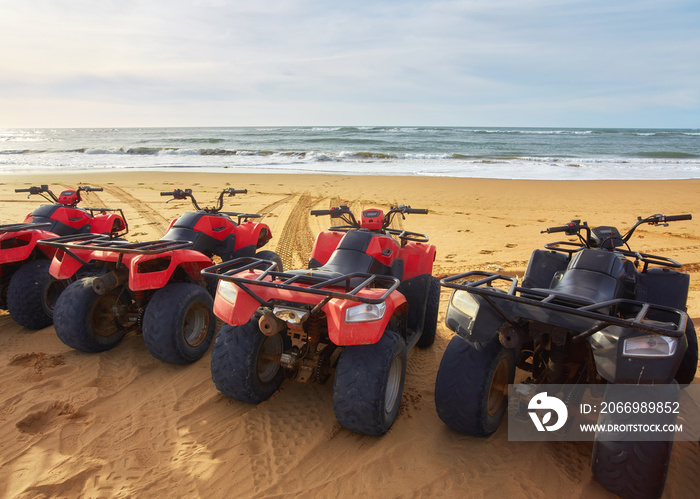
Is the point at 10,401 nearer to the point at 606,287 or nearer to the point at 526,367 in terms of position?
the point at 526,367

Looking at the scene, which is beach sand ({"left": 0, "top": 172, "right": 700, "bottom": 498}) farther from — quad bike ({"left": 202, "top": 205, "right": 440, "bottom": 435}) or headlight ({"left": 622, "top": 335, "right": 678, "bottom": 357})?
headlight ({"left": 622, "top": 335, "right": 678, "bottom": 357})

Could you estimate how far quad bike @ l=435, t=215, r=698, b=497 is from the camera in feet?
6.61

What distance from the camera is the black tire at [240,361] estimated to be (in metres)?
2.92

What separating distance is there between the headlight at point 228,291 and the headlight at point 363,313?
0.76 meters

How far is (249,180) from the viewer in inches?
637

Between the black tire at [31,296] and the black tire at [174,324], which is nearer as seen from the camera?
the black tire at [174,324]

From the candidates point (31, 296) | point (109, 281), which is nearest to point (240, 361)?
point (109, 281)

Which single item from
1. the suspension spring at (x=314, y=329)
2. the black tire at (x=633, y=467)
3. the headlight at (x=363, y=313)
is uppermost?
the headlight at (x=363, y=313)

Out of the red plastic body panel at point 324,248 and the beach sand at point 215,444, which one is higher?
the red plastic body panel at point 324,248

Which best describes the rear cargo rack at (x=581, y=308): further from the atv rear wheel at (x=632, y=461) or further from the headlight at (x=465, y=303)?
the atv rear wheel at (x=632, y=461)

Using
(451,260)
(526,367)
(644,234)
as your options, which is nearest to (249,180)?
(451,260)

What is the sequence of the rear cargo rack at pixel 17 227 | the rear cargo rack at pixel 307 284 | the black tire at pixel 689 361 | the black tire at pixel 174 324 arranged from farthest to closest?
the rear cargo rack at pixel 17 227
the black tire at pixel 174 324
the black tire at pixel 689 361
the rear cargo rack at pixel 307 284

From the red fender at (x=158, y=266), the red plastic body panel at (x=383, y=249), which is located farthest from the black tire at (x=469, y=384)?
the red fender at (x=158, y=266)

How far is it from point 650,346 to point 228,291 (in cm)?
234
